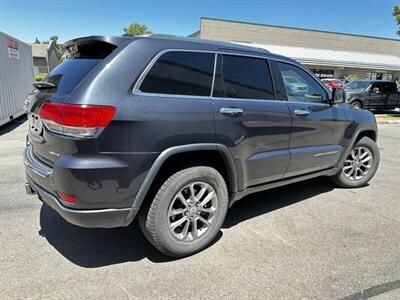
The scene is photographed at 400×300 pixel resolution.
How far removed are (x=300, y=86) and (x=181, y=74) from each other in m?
1.83

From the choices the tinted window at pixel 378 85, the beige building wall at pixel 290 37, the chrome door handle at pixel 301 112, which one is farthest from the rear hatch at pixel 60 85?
the beige building wall at pixel 290 37

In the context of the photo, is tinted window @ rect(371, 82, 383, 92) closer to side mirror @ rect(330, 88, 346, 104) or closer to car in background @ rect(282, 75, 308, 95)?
side mirror @ rect(330, 88, 346, 104)

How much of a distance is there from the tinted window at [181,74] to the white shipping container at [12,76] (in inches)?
335

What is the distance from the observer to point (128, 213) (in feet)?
9.11

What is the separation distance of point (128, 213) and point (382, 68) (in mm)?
47349

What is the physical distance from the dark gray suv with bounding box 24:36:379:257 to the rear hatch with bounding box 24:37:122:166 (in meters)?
0.01

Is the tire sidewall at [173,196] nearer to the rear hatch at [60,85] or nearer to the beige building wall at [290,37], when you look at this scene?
the rear hatch at [60,85]

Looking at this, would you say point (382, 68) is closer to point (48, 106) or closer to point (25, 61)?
point (25, 61)

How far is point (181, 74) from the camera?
3.00m

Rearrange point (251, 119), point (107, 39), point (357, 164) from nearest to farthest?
point (107, 39), point (251, 119), point (357, 164)

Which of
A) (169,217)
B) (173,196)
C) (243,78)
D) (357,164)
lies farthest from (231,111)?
(357,164)

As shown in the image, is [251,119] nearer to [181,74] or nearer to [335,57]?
[181,74]

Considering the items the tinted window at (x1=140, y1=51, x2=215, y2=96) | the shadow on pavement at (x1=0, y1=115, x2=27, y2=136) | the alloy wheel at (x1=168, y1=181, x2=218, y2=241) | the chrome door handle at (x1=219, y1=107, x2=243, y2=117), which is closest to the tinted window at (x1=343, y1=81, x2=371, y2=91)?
the shadow on pavement at (x1=0, y1=115, x2=27, y2=136)

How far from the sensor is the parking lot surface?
105 inches
